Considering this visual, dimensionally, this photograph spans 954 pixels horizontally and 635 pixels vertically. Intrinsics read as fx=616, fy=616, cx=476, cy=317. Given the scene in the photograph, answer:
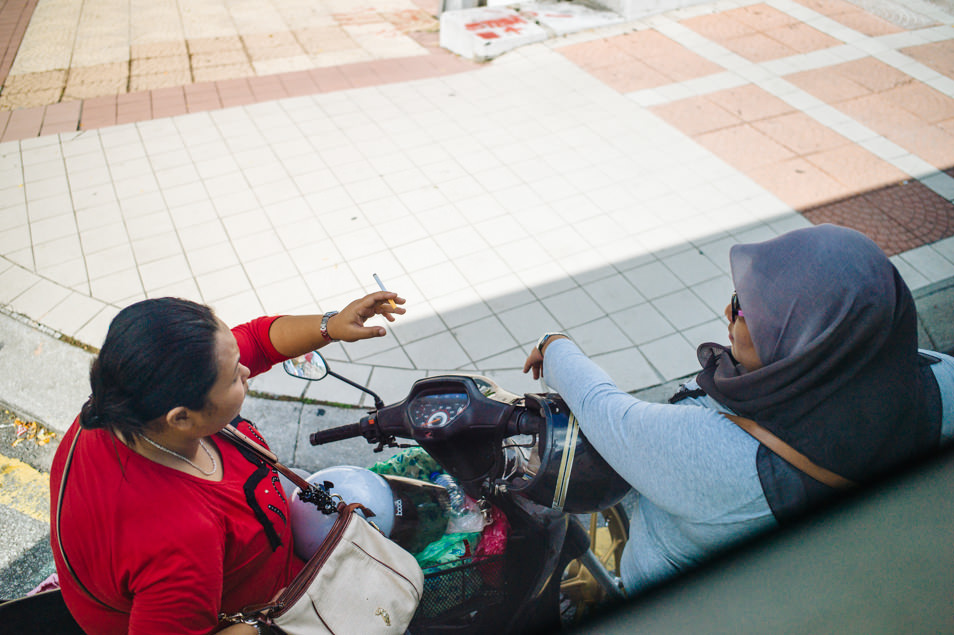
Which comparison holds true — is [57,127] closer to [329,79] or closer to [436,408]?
[329,79]

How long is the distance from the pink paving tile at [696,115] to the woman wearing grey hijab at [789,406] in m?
5.06

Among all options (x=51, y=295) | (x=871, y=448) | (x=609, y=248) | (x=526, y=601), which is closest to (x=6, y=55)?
(x=51, y=295)

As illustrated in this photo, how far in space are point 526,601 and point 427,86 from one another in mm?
6104

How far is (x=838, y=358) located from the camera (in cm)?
131

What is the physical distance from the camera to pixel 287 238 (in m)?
4.73

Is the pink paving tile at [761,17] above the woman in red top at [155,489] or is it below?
below

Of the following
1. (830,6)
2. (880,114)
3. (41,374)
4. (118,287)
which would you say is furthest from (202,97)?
(830,6)

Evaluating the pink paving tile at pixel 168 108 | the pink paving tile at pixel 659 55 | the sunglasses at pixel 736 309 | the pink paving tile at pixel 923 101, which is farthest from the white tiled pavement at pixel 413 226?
the pink paving tile at pixel 923 101

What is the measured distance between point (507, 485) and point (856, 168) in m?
5.34

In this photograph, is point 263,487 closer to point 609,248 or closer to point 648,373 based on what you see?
point 648,373

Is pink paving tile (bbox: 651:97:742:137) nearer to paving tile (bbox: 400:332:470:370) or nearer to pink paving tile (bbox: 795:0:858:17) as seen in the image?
pink paving tile (bbox: 795:0:858:17)

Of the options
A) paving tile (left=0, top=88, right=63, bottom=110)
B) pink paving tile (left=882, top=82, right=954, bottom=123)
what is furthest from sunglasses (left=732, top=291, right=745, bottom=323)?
paving tile (left=0, top=88, right=63, bottom=110)

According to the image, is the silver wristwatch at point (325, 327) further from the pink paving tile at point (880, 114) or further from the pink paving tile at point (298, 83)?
the pink paving tile at point (880, 114)

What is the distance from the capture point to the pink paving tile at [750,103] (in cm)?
630
